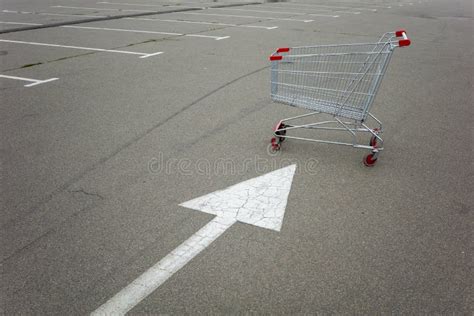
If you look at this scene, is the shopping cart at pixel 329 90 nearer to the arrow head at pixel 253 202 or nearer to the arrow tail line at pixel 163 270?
the arrow head at pixel 253 202

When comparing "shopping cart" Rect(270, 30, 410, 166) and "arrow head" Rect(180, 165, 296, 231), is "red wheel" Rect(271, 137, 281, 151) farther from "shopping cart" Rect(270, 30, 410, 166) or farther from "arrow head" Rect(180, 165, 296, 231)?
"arrow head" Rect(180, 165, 296, 231)

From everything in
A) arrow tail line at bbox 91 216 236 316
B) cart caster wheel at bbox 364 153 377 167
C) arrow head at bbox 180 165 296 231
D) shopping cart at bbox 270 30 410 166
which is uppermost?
shopping cart at bbox 270 30 410 166

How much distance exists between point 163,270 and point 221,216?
72 cm

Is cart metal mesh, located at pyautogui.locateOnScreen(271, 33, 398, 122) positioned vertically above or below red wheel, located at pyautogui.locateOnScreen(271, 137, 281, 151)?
above

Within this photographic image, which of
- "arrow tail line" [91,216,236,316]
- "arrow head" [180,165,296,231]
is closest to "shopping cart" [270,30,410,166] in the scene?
"arrow head" [180,165,296,231]

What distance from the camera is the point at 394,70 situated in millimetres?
7367

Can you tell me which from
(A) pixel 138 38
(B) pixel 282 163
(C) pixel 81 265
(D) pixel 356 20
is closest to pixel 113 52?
(A) pixel 138 38

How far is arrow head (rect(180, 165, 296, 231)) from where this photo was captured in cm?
292

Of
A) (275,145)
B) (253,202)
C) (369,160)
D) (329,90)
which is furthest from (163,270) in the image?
(329,90)

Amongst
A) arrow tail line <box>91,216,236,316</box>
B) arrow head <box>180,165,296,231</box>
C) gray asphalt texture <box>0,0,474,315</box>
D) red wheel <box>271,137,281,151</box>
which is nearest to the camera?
arrow tail line <box>91,216,236,316</box>

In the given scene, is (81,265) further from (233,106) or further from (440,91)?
(440,91)

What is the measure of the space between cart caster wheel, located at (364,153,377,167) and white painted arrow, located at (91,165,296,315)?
2.65ft

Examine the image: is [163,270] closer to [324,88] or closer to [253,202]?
[253,202]

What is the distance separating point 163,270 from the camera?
2387 mm
